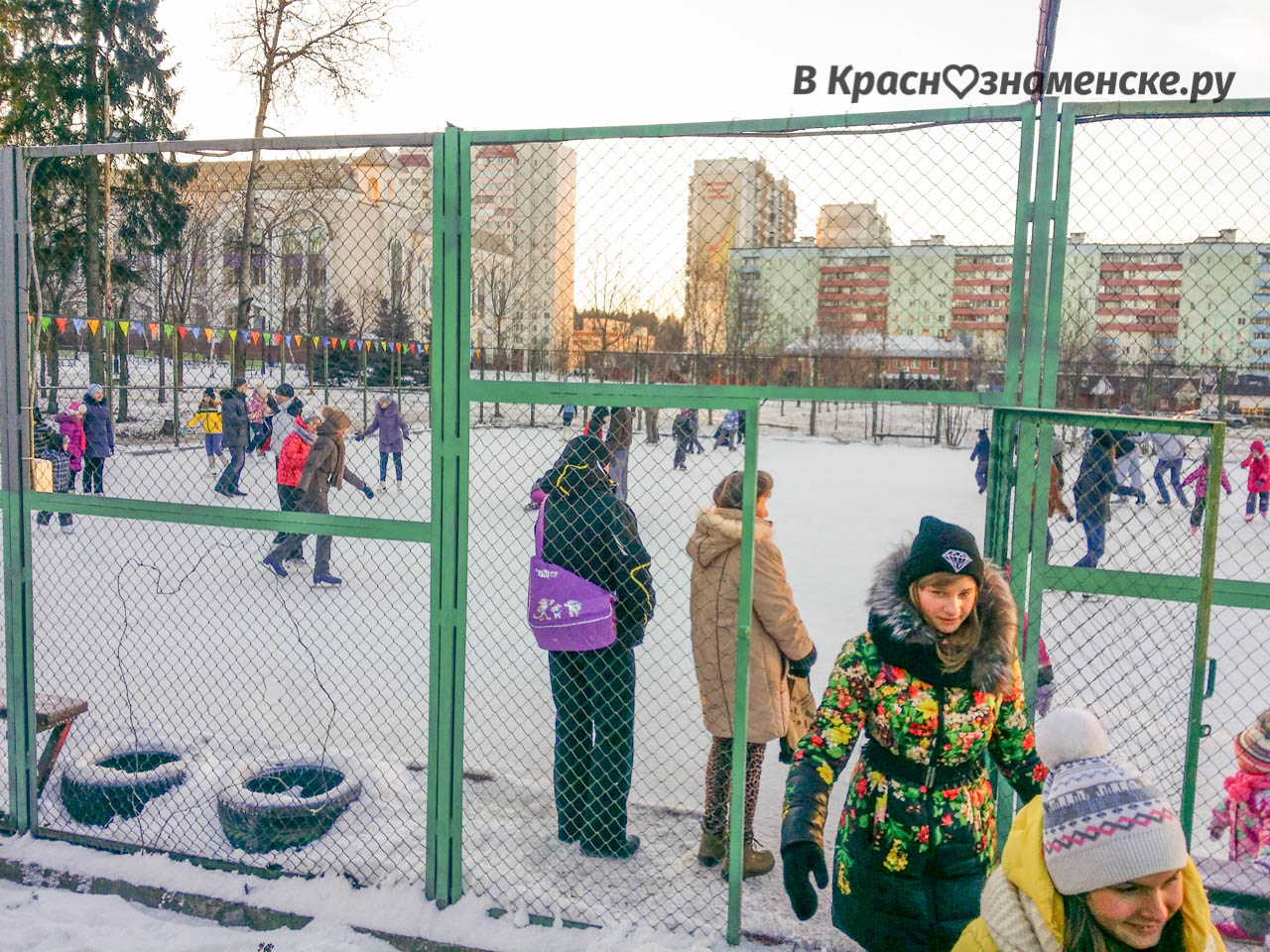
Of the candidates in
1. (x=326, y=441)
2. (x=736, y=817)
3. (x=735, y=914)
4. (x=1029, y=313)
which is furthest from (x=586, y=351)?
(x=326, y=441)

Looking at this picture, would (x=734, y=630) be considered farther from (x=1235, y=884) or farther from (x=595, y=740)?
(x=1235, y=884)

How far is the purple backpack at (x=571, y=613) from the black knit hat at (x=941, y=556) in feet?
5.31

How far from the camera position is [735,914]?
3238 mm

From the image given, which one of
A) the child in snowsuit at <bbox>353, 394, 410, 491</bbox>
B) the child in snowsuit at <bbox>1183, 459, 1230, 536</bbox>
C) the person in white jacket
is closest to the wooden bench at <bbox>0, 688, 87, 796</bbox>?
the child in snowsuit at <bbox>1183, 459, 1230, 536</bbox>

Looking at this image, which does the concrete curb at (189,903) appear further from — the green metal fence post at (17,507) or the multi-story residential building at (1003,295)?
the multi-story residential building at (1003,295)

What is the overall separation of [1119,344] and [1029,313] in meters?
0.48

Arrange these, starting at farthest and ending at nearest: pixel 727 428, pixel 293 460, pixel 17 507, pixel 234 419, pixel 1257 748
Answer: pixel 727 428, pixel 234 419, pixel 293 460, pixel 17 507, pixel 1257 748

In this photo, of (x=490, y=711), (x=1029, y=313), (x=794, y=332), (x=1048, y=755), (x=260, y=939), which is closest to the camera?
(x=1048, y=755)

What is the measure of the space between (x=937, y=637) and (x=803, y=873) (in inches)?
25.7

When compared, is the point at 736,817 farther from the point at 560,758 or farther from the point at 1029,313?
the point at 1029,313

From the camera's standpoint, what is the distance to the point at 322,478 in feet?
29.3

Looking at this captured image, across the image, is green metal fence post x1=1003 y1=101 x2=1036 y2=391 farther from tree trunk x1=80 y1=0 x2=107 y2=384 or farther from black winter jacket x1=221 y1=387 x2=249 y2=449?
tree trunk x1=80 y1=0 x2=107 y2=384

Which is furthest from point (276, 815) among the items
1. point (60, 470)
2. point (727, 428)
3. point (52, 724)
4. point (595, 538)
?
point (727, 428)

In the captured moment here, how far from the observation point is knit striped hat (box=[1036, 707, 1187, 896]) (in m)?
1.60
